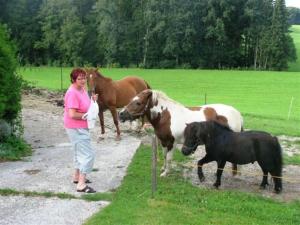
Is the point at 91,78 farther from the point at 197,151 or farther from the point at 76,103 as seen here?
the point at 76,103

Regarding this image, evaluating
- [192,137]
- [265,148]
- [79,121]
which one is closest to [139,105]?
[192,137]

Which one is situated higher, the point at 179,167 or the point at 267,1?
the point at 267,1

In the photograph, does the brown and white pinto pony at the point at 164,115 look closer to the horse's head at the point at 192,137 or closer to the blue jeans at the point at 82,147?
the horse's head at the point at 192,137

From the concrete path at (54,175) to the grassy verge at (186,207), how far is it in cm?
38

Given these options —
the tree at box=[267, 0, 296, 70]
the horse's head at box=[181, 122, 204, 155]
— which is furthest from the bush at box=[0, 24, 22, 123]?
the tree at box=[267, 0, 296, 70]

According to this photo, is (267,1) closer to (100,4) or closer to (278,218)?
(100,4)

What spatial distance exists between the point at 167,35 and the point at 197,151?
5851cm

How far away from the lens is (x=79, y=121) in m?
7.54

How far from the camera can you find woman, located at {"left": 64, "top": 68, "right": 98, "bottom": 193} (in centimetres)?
742

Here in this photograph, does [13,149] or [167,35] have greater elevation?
[167,35]

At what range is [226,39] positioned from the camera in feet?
224

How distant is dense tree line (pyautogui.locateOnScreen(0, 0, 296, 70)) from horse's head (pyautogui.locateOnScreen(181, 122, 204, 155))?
58.6m

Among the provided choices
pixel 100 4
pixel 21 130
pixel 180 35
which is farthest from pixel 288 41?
pixel 21 130

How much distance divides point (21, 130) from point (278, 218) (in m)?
6.68
